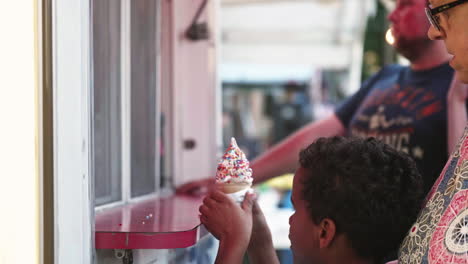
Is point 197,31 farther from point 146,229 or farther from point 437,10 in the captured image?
point 437,10

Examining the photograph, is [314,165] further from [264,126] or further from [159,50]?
[264,126]

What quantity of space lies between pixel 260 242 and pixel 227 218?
0.19 metres

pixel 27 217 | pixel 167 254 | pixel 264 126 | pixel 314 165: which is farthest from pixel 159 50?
pixel 264 126

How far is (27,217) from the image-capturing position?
1012 millimetres

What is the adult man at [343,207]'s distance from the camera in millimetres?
1162

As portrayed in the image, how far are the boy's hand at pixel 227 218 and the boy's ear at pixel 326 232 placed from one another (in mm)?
163

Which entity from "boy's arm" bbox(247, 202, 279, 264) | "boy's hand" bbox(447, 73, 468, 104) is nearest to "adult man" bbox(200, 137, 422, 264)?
"boy's arm" bbox(247, 202, 279, 264)

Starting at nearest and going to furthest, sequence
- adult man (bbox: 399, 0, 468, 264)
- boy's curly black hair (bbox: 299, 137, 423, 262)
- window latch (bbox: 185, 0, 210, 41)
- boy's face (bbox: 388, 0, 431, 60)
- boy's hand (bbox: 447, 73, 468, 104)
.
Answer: adult man (bbox: 399, 0, 468, 264) → boy's curly black hair (bbox: 299, 137, 423, 262) → boy's hand (bbox: 447, 73, 468, 104) → boy's face (bbox: 388, 0, 431, 60) → window latch (bbox: 185, 0, 210, 41)

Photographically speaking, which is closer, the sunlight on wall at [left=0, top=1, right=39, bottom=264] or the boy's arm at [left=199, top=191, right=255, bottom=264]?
the sunlight on wall at [left=0, top=1, right=39, bottom=264]

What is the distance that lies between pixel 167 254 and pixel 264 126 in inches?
254

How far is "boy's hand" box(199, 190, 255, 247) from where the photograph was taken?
1.23m

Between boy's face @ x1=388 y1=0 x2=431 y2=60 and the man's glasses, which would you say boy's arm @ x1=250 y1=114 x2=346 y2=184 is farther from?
the man's glasses

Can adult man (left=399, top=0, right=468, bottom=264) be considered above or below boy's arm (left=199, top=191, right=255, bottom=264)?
above

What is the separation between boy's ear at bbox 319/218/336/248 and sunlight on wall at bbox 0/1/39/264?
1.95 feet
